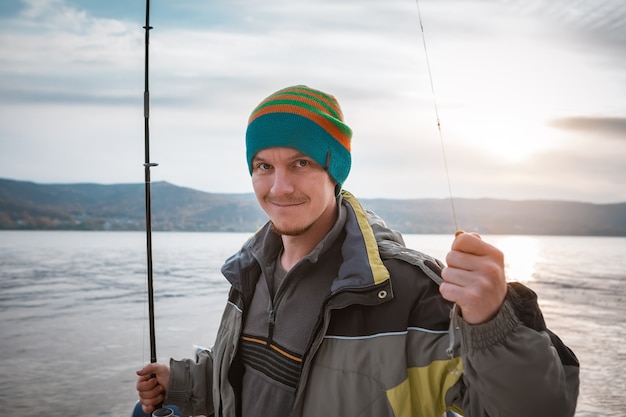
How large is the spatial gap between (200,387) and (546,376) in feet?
6.11

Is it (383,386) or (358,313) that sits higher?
(358,313)

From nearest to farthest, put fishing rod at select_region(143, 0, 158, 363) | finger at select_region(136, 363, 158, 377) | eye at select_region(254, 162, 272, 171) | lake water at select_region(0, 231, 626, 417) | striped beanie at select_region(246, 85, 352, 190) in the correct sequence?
1. striped beanie at select_region(246, 85, 352, 190)
2. eye at select_region(254, 162, 272, 171)
3. finger at select_region(136, 363, 158, 377)
4. fishing rod at select_region(143, 0, 158, 363)
5. lake water at select_region(0, 231, 626, 417)

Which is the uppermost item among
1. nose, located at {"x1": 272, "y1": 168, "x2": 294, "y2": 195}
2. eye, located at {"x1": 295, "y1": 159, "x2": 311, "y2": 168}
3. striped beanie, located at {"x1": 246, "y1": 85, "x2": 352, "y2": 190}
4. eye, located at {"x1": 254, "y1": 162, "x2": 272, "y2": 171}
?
striped beanie, located at {"x1": 246, "y1": 85, "x2": 352, "y2": 190}

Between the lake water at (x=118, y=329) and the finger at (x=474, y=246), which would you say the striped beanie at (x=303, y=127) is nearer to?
the finger at (x=474, y=246)

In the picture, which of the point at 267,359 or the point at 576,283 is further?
the point at 576,283

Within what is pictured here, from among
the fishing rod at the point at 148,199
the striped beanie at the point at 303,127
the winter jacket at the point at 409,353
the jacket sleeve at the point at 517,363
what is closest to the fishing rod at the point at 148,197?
the fishing rod at the point at 148,199

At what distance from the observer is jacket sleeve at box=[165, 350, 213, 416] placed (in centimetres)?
268

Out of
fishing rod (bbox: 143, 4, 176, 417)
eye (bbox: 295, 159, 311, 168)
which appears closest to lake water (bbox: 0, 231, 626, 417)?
fishing rod (bbox: 143, 4, 176, 417)

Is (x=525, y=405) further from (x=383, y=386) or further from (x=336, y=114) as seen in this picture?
(x=336, y=114)

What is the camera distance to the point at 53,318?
489 inches

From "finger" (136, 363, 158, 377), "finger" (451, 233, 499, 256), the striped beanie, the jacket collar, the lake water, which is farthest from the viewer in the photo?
the lake water

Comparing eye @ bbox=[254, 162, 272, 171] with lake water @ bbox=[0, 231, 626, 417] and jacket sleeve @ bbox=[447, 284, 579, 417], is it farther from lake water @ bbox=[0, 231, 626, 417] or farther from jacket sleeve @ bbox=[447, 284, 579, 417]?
lake water @ bbox=[0, 231, 626, 417]

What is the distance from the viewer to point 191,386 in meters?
2.72

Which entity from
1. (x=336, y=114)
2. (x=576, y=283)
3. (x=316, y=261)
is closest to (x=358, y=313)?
(x=316, y=261)
